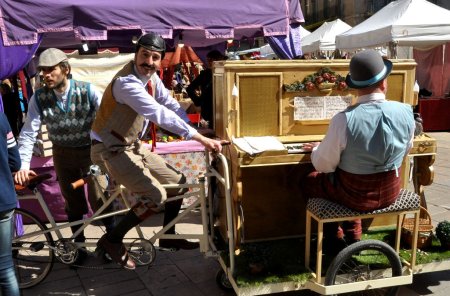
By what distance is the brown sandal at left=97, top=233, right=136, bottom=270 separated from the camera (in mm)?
3219

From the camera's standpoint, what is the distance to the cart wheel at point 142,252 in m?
3.34

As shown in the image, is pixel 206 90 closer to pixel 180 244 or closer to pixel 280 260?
pixel 180 244

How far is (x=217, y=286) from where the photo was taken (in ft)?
11.3

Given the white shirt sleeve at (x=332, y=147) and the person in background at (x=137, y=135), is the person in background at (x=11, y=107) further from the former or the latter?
the white shirt sleeve at (x=332, y=147)

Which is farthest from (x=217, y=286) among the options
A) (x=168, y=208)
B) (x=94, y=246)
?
(x=94, y=246)

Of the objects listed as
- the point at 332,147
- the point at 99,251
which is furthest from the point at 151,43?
the point at 99,251

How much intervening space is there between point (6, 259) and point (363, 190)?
90.4 inches

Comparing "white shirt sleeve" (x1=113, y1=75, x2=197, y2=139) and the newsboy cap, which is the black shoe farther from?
the newsboy cap

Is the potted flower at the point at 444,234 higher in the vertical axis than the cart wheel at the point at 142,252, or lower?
higher

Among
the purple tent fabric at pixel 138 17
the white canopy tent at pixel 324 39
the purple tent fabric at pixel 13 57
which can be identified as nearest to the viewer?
the purple tent fabric at pixel 13 57

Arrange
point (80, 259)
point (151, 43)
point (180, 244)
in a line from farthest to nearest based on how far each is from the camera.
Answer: point (80, 259) → point (180, 244) → point (151, 43)

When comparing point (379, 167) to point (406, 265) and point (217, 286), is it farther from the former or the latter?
point (217, 286)

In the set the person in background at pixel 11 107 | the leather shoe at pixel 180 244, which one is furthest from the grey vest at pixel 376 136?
the person in background at pixel 11 107

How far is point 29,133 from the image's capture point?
345 centimetres
